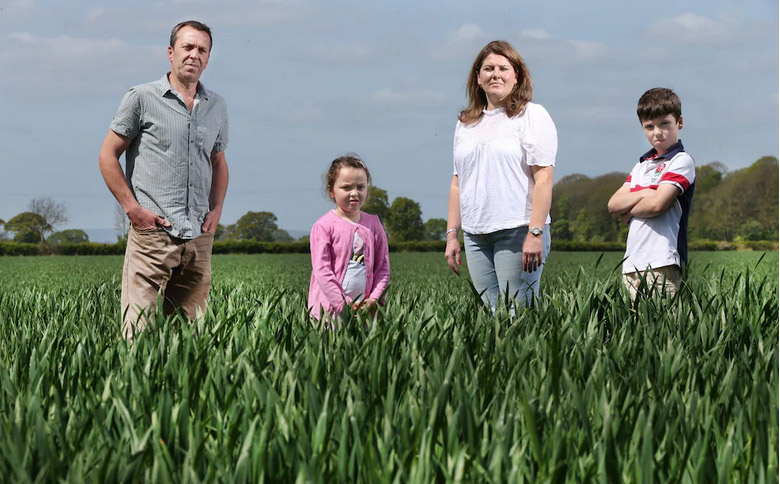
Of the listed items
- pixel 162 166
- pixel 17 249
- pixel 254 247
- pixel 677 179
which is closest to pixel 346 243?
pixel 162 166

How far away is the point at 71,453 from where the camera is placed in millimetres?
1942

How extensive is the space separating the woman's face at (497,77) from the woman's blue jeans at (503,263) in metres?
0.76

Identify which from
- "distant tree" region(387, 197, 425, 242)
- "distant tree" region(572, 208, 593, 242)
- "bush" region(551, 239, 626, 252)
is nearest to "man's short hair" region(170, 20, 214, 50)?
"distant tree" region(387, 197, 425, 242)

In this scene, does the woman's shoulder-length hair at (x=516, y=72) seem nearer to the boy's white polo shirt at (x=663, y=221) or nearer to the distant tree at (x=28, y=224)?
the boy's white polo shirt at (x=663, y=221)

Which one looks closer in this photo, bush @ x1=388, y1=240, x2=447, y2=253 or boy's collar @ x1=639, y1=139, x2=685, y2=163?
boy's collar @ x1=639, y1=139, x2=685, y2=163

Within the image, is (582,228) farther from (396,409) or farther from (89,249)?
(396,409)

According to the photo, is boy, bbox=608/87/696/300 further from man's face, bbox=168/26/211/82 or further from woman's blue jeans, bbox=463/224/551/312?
man's face, bbox=168/26/211/82

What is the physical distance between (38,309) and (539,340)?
481cm

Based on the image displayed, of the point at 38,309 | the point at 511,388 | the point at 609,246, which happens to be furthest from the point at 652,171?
the point at 609,246

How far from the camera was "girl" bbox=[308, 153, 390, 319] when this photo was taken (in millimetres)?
3971

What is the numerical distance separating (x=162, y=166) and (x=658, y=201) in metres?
2.85

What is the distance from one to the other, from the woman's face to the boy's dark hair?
0.76m

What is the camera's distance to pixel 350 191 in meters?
4.05

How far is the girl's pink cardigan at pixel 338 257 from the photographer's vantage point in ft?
12.8
